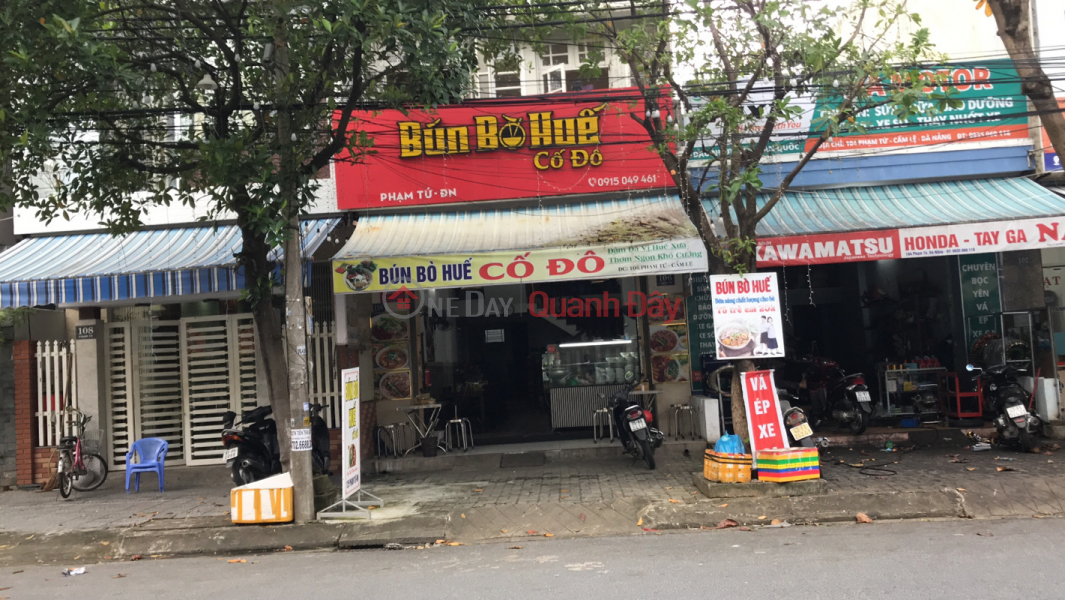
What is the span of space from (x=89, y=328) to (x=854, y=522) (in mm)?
10769

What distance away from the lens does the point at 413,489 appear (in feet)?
32.3

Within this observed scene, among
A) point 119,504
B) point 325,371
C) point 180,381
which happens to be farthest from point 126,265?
point 119,504

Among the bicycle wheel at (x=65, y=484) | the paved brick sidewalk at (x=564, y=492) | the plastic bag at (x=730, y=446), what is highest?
the plastic bag at (x=730, y=446)

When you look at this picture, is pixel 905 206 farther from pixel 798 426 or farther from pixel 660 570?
pixel 660 570

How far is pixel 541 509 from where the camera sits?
8.22 metres

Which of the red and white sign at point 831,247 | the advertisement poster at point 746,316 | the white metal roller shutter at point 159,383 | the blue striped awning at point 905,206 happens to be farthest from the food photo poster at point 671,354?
the white metal roller shutter at point 159,383

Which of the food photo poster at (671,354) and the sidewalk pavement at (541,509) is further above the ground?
the food photo poster at (671,354)

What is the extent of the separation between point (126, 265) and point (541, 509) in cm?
659

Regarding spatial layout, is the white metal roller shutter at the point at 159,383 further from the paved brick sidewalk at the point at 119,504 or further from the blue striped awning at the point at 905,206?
the blue striped awning at the point at 905,206

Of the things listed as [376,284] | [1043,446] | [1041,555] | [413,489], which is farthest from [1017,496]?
[376,284]

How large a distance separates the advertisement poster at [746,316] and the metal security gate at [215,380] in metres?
7.03

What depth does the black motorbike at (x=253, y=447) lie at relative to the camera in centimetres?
913

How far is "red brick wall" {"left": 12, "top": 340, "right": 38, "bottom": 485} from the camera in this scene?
11.0m

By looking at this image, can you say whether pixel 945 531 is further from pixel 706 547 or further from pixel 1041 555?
pixel 706 547
